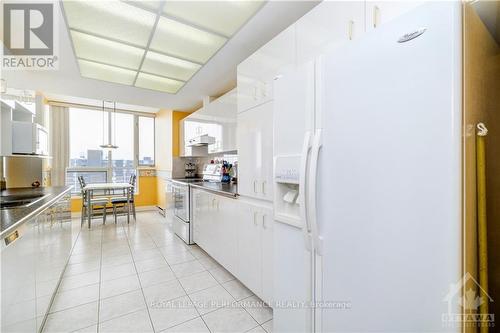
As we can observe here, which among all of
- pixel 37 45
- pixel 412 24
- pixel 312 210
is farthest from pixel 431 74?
pixel 37 45

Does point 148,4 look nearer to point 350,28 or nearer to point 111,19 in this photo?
point 111,19

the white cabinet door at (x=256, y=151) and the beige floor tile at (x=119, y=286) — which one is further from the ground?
the white cabinet door at (x=256, y=151)

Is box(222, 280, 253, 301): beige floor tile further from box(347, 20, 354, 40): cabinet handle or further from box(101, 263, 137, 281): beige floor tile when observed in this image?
box(347, 20, 354, 40): cabinet handle

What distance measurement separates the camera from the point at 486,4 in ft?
2.72

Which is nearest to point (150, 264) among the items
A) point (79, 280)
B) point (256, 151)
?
point (79, 280)

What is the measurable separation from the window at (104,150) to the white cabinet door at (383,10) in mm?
6236

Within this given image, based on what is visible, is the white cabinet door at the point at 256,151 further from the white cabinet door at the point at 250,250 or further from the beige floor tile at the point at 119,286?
the beige floor tile at the point at 119,286

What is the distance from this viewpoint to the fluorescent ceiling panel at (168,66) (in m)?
2.71

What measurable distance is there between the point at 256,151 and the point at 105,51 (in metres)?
2.17

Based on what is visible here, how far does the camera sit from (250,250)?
6.65ft

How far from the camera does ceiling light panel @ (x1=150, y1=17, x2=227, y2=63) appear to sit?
7.02 feet

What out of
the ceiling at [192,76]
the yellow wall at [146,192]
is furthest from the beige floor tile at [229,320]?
the yellow wall at [146,192]

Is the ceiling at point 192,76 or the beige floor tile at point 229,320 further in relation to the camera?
the ceiling at point 192,76

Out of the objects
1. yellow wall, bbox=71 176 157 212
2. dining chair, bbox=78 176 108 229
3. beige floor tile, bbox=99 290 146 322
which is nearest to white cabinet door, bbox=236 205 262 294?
beige floor tile, bbox=99 290 146 322
